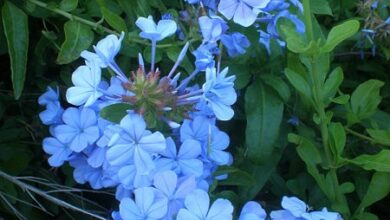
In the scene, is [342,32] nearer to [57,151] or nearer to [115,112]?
[115,112]

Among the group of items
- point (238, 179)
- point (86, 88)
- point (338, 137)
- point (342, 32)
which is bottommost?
point (238, 179)

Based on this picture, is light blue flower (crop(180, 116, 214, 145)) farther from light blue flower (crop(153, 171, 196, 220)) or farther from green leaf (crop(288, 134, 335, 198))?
green leaf (crop(288, 134, 335, 198))

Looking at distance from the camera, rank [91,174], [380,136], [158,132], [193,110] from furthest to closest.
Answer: [380,136] < [91,174] < [193,110] < [158,132]

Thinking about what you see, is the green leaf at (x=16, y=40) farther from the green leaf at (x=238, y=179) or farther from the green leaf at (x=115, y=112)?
the green leaf at (x=238, y=179)

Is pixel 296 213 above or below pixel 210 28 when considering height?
below

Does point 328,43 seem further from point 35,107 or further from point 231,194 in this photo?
point 35,107

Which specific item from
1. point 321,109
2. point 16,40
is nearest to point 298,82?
point 321,109

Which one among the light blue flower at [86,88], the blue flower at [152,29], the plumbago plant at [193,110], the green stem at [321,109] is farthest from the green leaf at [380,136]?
the light blue flower at [86,88]
